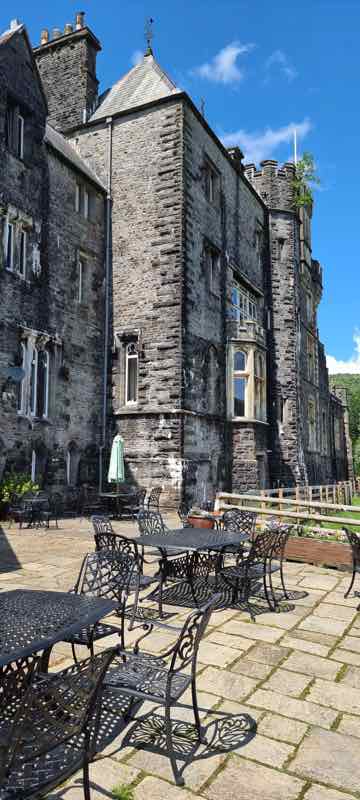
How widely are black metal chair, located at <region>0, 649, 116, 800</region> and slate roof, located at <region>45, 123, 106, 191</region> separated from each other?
16884 millimetres

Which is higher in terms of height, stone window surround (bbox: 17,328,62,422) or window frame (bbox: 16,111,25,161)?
window frame (bbox: 16,111,25,161)

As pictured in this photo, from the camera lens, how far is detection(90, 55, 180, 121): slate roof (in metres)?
18.8

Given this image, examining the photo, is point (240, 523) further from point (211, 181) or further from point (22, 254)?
point (211, 181)

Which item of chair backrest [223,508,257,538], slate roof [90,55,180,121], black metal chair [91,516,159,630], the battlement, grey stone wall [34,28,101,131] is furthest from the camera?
the battlement

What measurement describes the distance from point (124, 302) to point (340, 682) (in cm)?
1487

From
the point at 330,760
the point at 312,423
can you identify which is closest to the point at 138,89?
the point at 312,423

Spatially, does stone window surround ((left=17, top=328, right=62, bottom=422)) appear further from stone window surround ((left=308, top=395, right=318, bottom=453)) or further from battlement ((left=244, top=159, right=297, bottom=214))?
stone window surround ((left=308, top=395, right=318, bottom=453))

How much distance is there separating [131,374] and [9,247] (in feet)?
17.9

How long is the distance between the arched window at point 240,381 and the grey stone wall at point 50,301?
17.7ft

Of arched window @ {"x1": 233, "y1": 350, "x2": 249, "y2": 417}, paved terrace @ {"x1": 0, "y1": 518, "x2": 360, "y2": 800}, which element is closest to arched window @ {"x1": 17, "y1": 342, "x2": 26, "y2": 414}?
arched window @ {"x1": 233, "y1": 350, "x2": 249, "y2": 417}

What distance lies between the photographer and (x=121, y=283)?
17.9 m

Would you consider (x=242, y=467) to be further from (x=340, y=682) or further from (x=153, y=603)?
(x=340, y=682)

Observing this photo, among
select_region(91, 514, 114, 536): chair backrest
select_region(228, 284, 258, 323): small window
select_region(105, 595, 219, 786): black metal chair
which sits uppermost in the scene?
select_region(228, 284, 258, 323): small window

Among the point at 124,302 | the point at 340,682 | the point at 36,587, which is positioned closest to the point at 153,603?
the point at 36,587
